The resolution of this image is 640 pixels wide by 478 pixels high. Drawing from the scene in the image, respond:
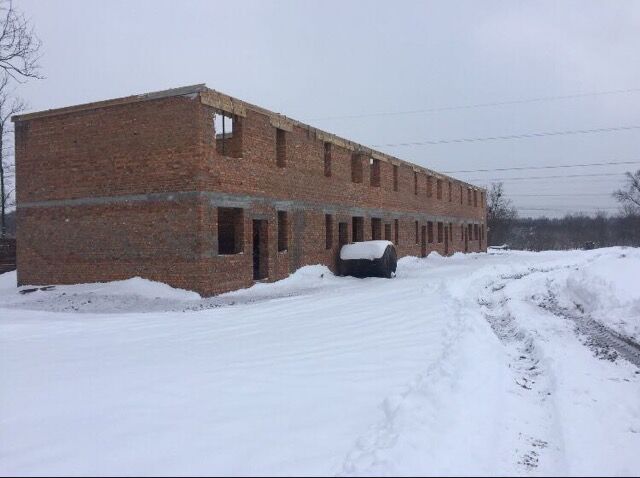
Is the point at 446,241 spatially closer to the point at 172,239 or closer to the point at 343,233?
the point at 343,233

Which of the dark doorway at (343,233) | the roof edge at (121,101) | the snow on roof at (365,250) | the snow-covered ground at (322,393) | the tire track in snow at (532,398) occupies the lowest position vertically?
the tire track in snow at (532,398)

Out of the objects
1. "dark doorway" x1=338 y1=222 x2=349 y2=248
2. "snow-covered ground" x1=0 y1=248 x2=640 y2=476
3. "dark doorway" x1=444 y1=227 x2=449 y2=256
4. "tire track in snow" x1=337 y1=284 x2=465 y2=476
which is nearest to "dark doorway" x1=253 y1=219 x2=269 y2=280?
"dark doorway" x1=338 y1=222 x2=349 y2=248

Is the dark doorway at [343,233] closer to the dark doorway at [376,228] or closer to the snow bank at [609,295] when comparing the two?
the dark doorway at [376,228]

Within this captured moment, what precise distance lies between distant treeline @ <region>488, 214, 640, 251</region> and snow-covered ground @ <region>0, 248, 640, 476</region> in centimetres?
5784

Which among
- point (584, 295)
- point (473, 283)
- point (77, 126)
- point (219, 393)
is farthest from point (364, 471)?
point (77, 126)

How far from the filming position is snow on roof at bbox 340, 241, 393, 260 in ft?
64.7

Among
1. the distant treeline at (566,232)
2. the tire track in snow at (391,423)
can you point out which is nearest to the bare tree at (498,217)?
the distant treeline at (566,232)

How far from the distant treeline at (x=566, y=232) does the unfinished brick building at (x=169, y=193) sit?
4989cm

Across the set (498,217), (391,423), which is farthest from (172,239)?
(498,217)

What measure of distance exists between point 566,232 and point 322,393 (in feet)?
334

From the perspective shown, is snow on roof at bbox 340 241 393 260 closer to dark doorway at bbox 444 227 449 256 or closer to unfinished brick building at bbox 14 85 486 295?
unfinished brick building at bbox 14 85 486 295

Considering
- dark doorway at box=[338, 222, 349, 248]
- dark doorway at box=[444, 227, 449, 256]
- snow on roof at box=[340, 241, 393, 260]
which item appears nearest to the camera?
snow on roof at box=[340, 241, 393, 260]

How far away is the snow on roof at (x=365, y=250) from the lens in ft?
64.7

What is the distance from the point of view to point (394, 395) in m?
5.30
